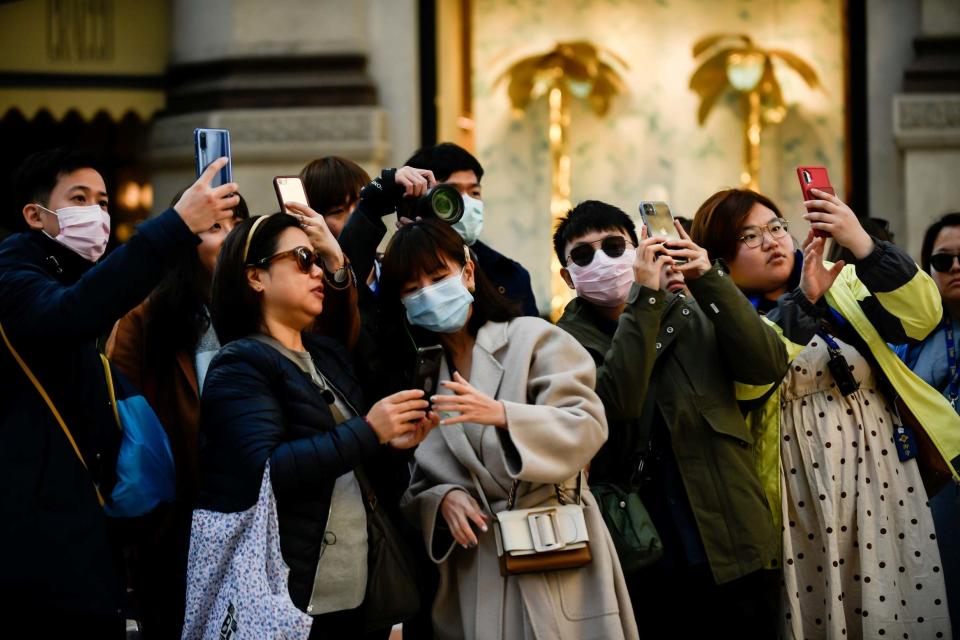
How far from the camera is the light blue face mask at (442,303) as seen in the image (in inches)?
157

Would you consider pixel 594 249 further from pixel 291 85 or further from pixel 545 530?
pixel 291 85

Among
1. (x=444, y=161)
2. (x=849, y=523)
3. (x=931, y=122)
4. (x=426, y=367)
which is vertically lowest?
(x=849, y=523)

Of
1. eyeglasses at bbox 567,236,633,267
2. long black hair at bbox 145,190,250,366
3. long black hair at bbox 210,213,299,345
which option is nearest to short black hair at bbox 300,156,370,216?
long black hair at bbox 145,190,250,366

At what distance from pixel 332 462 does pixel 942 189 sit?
20.9 ft

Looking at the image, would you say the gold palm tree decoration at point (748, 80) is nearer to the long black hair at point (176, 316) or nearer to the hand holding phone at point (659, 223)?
the hand holding phone at point (659, 223)

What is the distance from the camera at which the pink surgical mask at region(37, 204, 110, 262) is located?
13.1 feet

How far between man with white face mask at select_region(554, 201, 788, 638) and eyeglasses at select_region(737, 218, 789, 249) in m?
0.38

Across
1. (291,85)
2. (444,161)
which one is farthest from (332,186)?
(291,85)

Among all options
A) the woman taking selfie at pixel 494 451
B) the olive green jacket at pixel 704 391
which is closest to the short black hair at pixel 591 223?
the olive green jacket at pixel 704 391

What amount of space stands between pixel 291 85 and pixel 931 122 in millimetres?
4338

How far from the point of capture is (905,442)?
181 inches

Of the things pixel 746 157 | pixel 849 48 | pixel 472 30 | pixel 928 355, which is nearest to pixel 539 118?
pixel 472 30

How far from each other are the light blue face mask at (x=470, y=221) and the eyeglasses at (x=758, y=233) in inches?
38.4

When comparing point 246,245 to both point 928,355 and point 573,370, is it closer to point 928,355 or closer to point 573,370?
point 573,370
